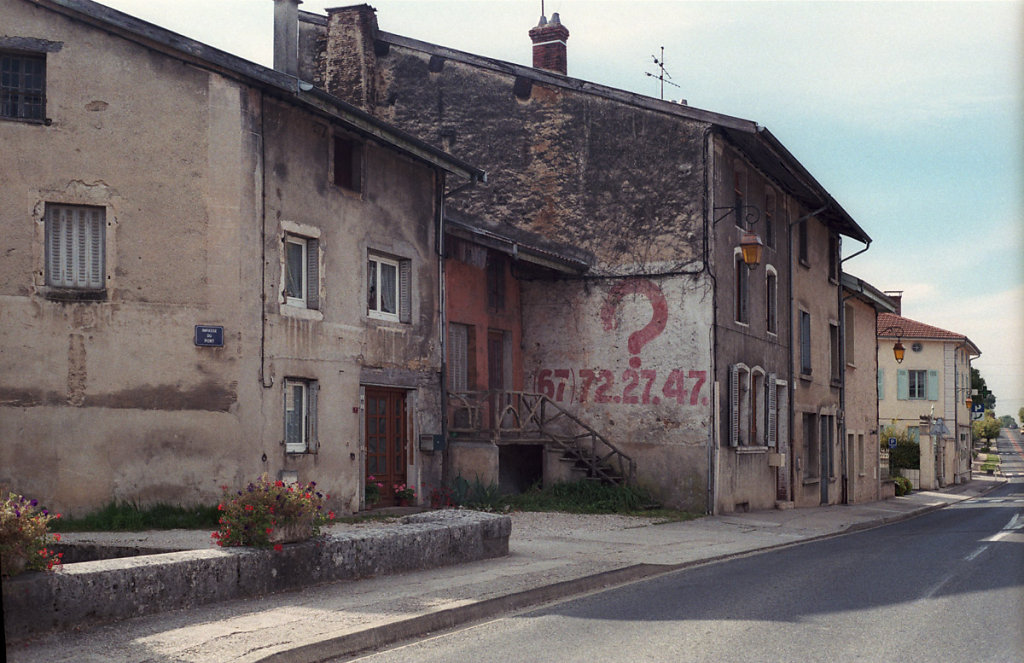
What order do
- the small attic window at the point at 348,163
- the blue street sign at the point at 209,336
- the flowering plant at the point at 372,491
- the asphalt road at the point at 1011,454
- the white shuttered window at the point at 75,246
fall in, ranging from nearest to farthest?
the white shuttered window at the point at 75,246 < the blue street sign at the point at 209,336 < the small attic window at the point at 348,163 < the flowering plant at the point at 372,491 < the asphalt road at the point at 1011,454

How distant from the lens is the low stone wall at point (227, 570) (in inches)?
278

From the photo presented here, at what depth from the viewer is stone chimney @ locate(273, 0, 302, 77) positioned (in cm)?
1794

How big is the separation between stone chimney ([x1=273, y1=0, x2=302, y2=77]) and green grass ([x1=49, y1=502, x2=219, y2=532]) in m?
7.68

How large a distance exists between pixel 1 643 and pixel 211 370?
37.6 feet

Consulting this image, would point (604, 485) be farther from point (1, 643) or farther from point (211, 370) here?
point (1, 643)

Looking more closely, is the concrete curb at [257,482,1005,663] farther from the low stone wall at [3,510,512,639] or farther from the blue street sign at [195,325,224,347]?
the blue street sign at [195,325,224,347]

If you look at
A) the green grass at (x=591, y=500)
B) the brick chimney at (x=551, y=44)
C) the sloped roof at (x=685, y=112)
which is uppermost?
the brick chimney at (x=551, y=44)

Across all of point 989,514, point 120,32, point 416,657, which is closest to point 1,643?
point 416,657

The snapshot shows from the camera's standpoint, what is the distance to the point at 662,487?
2144 centimetres

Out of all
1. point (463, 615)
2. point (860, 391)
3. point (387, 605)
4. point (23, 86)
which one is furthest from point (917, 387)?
point (387, 605)

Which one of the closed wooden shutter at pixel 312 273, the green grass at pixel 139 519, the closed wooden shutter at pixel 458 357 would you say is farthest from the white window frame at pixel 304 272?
the closed wooden shutter at pixel 458 357

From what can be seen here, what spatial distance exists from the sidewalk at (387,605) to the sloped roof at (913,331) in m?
44.0

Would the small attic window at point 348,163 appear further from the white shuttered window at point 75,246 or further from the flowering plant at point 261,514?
the flowering plant at point 261,514

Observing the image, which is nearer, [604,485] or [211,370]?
[211,370]
